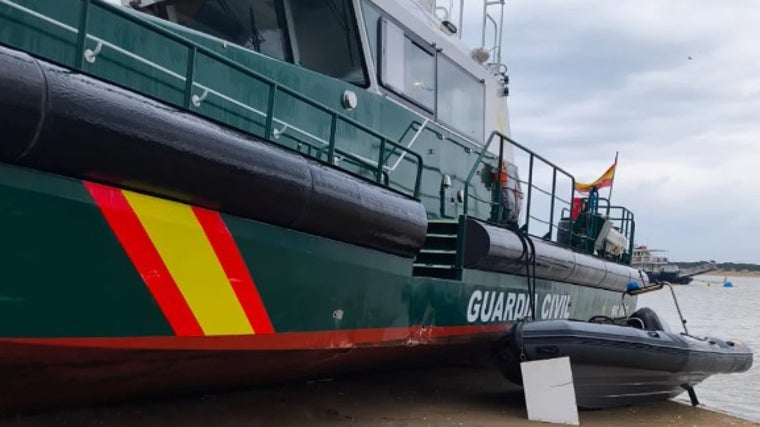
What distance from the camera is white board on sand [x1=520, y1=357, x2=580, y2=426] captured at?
4.83 meters

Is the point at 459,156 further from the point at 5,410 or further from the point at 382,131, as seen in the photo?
the point at 5,410

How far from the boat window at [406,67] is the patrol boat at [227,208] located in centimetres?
2

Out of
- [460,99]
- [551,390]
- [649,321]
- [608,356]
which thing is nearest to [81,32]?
[551,390]

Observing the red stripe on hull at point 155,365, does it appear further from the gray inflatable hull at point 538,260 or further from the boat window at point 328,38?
the boat window at point 328,38

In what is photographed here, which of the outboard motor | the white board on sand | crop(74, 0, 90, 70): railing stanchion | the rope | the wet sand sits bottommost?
the wet sand

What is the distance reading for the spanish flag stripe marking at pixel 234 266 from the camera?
2.93m

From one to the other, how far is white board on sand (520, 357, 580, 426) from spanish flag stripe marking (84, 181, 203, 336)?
277cm

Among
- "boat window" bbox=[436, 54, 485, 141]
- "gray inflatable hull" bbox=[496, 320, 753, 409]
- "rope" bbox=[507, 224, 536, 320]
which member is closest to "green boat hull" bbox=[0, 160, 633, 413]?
"gray inflatable hull" bbox=[496, 320, 753, 409]

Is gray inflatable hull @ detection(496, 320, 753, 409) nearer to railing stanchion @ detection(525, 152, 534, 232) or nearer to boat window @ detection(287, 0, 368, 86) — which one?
railing stanchion @ detection(525, 152, 534, 232)

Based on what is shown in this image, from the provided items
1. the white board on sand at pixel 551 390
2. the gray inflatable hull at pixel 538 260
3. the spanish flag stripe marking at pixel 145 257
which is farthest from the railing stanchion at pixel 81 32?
the white board on sand at pixel 551 390

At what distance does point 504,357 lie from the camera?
514 centimetres

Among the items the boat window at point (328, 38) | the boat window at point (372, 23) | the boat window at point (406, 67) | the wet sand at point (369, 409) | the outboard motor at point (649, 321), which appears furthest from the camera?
the outboard motor at point (649, 321)

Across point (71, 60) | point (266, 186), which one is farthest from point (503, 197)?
point (71, 60)

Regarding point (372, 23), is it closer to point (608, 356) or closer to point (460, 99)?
point (460, 99)
